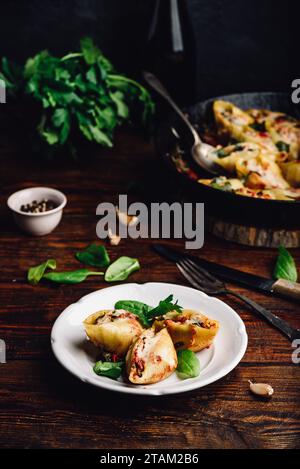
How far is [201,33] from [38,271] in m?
1.20

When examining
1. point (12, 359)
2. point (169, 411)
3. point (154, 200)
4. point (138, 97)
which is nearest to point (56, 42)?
point (138, 97)

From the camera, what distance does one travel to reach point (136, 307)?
1.14 meters

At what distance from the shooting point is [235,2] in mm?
2121

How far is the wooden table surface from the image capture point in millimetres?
966

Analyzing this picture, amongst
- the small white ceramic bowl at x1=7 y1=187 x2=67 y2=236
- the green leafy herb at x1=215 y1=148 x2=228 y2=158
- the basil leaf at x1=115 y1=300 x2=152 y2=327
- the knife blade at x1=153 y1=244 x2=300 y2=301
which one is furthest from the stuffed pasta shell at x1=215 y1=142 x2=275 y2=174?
the basil leaf at x1=115 y1=300 x2=152 y2=327

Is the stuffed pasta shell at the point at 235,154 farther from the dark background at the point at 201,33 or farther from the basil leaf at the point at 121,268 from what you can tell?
the dark background at the point at 201,33

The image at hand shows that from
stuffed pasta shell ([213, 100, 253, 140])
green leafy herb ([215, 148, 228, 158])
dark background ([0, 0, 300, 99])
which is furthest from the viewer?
dark background ([0, 0, 300, 99])

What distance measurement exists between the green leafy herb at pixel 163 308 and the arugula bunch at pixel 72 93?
799mm

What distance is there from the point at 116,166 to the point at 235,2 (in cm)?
72

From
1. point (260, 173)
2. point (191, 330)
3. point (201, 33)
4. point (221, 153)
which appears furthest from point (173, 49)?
point (191, 330)

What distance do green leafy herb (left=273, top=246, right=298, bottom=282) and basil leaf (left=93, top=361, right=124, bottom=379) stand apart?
1.55 feet

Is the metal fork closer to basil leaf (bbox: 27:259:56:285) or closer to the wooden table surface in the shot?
the wooden table surface

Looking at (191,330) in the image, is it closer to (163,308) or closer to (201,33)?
(163,308)
